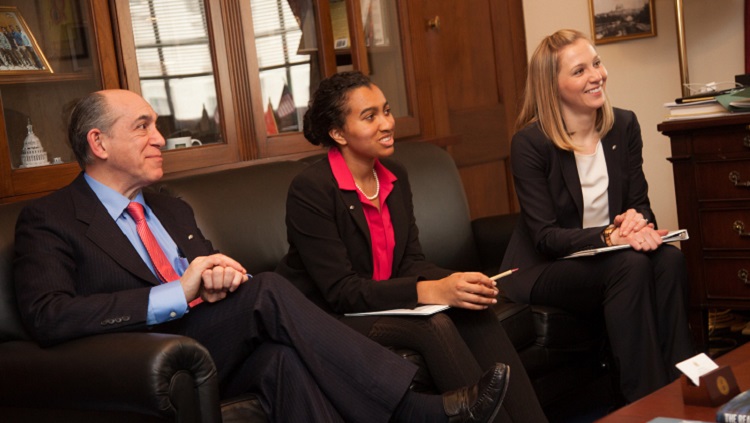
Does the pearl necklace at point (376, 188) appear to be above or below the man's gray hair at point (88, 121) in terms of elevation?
below

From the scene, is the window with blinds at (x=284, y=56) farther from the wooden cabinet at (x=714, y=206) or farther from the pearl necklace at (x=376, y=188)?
the wooden cabinet at (x=714, y=206)

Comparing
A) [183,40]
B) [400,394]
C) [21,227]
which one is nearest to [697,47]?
[183,40]

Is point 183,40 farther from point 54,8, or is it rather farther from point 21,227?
point 21,227

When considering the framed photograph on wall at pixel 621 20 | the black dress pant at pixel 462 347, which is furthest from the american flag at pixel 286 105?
the framed photograph on wall at pixel 621 20

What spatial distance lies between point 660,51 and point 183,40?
2.19m

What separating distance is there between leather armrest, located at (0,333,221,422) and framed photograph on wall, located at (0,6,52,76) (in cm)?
94

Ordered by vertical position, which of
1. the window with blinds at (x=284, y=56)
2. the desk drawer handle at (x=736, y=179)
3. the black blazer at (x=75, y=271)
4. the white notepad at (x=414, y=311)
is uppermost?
the window with blinds at (x=284, y=56)

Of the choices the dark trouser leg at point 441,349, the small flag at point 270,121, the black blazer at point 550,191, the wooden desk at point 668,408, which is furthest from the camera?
the small flag at point 270,121

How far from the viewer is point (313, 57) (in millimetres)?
3459

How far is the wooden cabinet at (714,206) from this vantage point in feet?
10.6

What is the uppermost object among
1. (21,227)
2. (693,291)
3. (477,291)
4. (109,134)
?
(109,134)

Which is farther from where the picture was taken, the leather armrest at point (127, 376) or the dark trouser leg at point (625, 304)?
the dark trouser leg at point (625, 304)

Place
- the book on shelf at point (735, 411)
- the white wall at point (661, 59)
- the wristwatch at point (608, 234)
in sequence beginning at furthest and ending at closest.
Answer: the white wall at point (661, 59) → the wristwatch at point (608, 234) → the book on shelf at point (735, 411)

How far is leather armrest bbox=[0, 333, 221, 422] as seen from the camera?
6.03 ft
